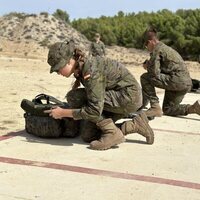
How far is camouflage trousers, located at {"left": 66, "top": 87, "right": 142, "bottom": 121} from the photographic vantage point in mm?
5648

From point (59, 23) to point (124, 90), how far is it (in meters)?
37.4

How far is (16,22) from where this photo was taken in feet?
137

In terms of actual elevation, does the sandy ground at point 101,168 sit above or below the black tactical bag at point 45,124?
below

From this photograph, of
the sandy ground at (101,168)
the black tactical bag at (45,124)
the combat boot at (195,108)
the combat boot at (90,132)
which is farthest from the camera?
the combat boot at (195,108)

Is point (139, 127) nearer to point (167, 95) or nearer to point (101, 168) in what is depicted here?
point (101, 168)

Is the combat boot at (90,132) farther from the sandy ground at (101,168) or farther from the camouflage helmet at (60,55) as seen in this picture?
the camouflage helmet at (60,55)

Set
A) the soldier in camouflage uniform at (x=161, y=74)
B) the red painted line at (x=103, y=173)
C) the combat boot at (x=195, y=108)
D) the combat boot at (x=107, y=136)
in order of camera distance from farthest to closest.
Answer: the combat boot at (x=195, y=108) → the soldier in camouflage uniform at (x=161, y=74) → the combat boot at (x=107, y=136) → the red painted line at (x=103, y=173)

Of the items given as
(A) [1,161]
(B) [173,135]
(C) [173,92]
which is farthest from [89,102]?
(C) [173,92]

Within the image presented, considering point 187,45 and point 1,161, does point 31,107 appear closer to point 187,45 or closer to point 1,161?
point 1,161

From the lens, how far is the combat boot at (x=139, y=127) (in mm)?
5895

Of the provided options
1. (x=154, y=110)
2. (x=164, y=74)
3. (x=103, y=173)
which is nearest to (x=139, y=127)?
(x=103, y=173)

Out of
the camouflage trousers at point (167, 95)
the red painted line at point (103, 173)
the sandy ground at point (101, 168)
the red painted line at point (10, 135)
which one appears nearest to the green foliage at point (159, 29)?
the camouflage trousers at point (167, 95)

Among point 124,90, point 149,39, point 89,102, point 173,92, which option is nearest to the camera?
point 89,102

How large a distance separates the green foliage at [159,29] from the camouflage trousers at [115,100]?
104 feet
